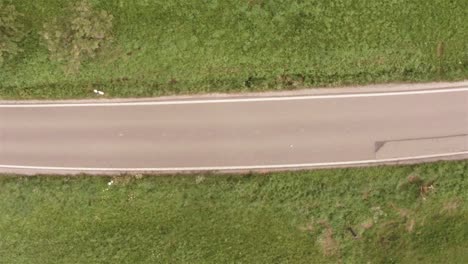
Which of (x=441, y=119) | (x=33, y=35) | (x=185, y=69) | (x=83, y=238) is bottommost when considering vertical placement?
(x=83, y=238)

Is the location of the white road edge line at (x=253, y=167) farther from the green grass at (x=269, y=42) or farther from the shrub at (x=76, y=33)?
the shrub at (x=76, y=33)

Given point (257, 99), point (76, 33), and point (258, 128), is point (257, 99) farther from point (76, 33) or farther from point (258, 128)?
point (76, 33)

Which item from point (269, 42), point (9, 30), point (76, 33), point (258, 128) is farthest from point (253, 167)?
point (9, 30)

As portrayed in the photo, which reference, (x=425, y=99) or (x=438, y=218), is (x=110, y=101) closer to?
(x=425, y=99)

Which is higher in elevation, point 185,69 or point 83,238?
point 185,69

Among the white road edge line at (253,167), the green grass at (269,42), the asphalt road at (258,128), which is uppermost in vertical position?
the green grass at (269,42)

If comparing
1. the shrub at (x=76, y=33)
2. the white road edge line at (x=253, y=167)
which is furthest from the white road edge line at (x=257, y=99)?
the white road edge line at (x=253, y=167)

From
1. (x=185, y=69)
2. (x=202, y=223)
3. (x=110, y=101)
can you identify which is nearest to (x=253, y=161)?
(x=202, y=223)
